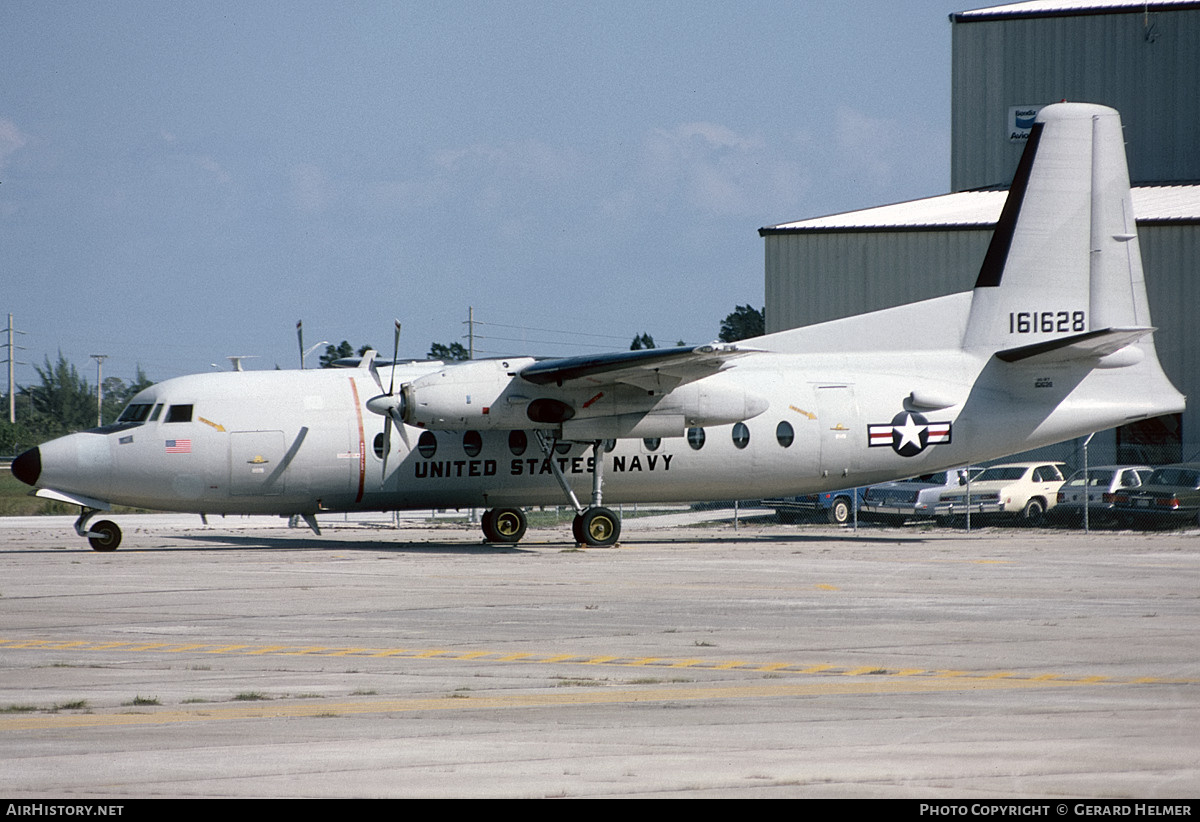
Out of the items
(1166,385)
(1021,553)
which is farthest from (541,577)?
(1166,385)

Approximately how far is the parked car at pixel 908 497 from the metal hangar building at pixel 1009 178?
624 centimetres

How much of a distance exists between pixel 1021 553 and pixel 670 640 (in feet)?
38.1

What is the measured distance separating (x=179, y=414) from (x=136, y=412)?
31.7 inches

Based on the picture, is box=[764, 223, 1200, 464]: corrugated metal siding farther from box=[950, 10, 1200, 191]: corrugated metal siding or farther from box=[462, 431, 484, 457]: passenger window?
box=[462, 431, 484, 457]: passenger window

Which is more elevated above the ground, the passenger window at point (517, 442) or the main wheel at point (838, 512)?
the passenger window at point (517, 442)

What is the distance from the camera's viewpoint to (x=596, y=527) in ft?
71.0

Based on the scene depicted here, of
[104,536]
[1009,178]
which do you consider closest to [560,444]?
[104,536]

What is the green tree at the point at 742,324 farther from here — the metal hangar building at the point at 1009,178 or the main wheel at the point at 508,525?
the main wheel at the point at 508,525

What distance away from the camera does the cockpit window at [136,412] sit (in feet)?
68.5

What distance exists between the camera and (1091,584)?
49.2ft

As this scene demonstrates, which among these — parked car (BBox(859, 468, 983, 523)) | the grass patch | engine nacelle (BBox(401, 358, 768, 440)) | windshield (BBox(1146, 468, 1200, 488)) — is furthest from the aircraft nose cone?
windshield (BBox(1146, 468, 1200, 488))

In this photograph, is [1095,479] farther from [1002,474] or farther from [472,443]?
[472,443]

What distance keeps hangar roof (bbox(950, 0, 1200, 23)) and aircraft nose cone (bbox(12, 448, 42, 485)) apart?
34453 millimetres

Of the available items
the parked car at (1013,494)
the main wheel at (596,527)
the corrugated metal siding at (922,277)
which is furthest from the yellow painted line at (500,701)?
the corrugated metal siding at (922,277)
